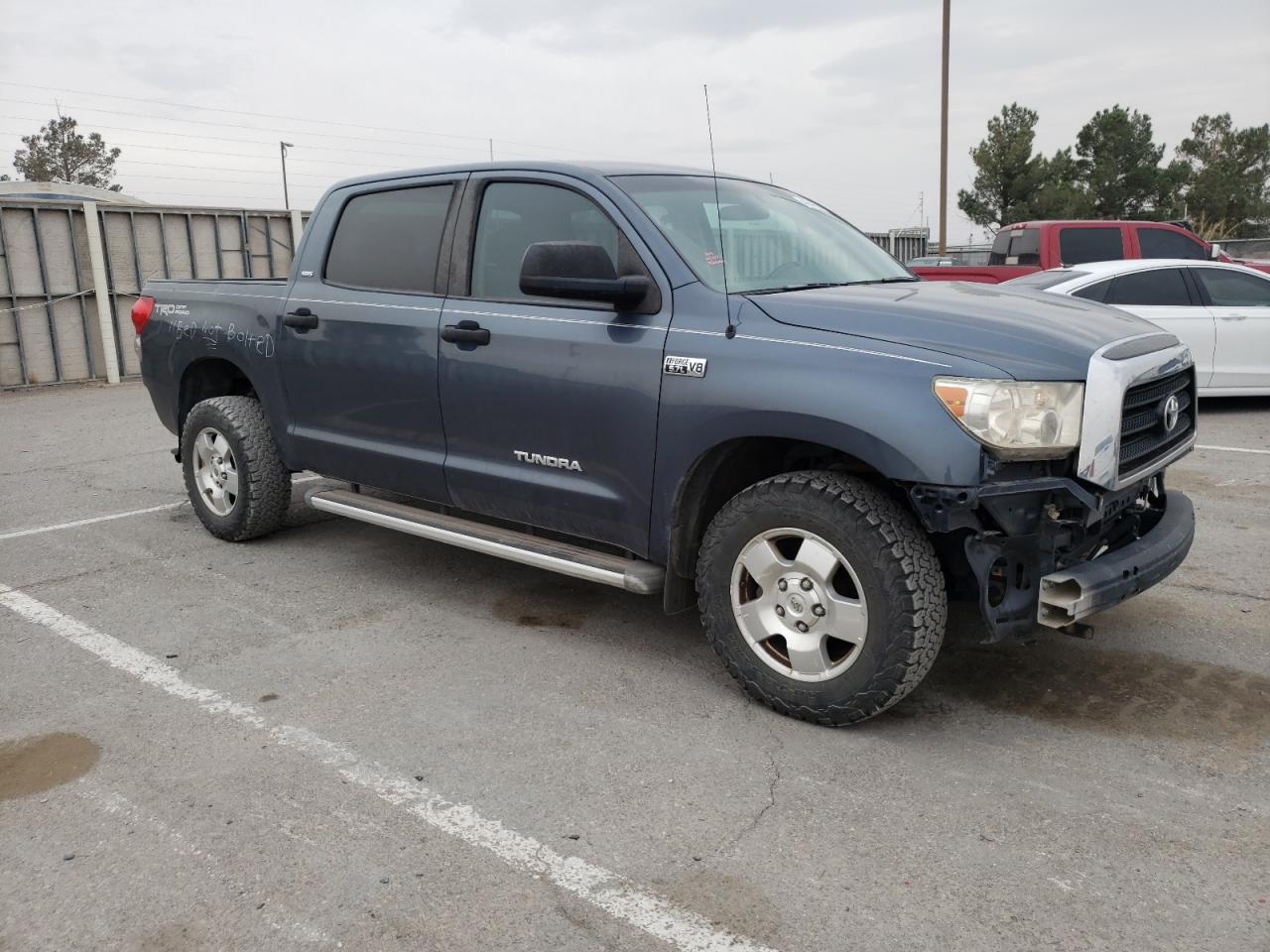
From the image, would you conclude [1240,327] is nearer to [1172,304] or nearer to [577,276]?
[1172,304]

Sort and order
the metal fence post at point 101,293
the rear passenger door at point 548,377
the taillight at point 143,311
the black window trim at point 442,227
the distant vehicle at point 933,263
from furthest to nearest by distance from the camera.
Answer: the distant vehicle at point 933,263 < the metal fence post at point 101,293 < the taillight at point 143,311 < the black window trim at point 442,227 < the rear passenger door at point 548,377

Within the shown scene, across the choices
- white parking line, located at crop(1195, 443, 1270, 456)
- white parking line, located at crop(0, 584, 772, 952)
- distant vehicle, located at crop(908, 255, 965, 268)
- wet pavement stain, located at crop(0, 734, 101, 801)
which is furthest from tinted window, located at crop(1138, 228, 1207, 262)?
wet pavement stain, located at crop(0, 734, 101, 801)

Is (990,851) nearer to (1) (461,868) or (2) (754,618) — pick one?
(2) (754,618)

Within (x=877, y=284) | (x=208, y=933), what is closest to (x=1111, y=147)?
(x=877, y=284)

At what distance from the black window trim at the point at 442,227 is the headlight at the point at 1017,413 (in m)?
2.32

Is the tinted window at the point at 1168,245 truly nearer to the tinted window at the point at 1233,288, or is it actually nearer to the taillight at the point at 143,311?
the tinted window at the point at 1233,288

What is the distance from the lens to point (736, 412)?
3.53 m

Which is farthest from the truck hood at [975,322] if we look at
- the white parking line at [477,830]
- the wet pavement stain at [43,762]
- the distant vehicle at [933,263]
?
the distant vehicle at [933,263]

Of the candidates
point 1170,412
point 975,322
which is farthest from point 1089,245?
point 975,322

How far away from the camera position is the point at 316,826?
297 cm

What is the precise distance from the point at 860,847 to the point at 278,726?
196cm

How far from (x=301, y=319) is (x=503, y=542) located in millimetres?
1673

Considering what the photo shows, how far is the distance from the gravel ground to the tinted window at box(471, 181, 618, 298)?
58.3 inches

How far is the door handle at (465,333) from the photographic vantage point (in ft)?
14.0
